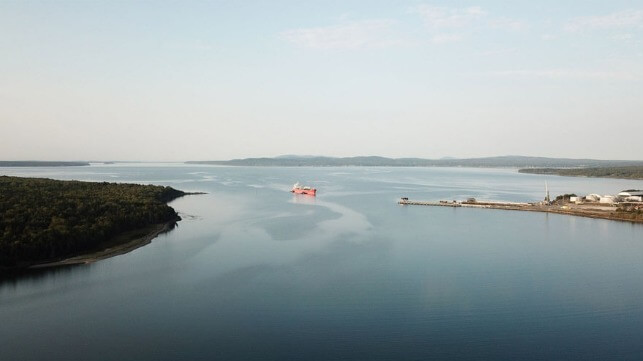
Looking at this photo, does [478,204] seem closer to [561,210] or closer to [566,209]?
[561,210]

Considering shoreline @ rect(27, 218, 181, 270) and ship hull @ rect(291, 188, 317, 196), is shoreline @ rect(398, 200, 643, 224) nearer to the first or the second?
ship hull @ rect(291, 188, 317, 196)

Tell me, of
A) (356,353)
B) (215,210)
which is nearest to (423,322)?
Result: (356,353)

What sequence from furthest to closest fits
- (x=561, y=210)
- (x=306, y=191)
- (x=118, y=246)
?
1. (x=306, y=191)
2. (x=561, y=210)
3. (x=118, y=246)

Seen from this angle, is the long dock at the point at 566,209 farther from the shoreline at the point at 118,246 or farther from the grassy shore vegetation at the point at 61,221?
the grassy shore vegetation at the point at 61,221

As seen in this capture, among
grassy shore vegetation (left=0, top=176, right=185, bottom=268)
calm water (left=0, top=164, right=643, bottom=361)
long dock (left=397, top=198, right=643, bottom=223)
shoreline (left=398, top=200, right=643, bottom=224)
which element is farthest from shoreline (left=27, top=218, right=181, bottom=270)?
shoreline (left=398, top=200, right=643, bottom=224)

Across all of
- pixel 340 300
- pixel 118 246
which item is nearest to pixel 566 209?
pixel 340 300

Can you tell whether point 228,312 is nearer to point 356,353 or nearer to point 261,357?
point 261,357
